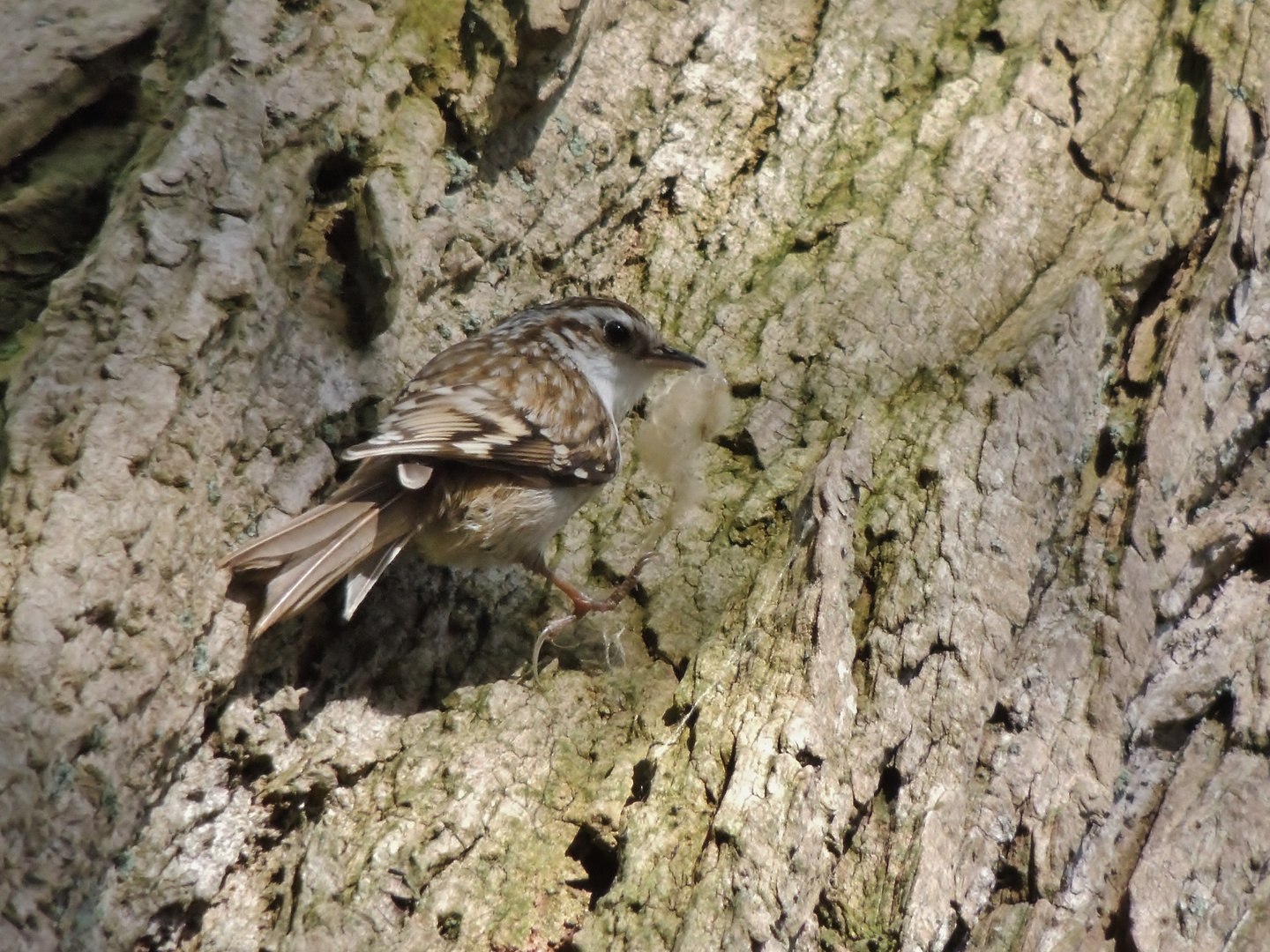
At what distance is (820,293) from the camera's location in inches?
122

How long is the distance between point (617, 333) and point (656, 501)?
52 centimetres

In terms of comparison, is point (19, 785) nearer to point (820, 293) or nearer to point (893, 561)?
point (893, 561)

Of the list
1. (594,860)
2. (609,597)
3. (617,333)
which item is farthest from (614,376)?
(594,860)

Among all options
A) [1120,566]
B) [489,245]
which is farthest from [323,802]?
[1120,566]

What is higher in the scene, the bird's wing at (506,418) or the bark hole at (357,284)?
the bark hole at (357,284)

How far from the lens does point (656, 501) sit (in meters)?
2.90

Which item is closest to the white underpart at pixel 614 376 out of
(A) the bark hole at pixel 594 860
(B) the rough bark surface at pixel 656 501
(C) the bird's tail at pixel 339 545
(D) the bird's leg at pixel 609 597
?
(B) the rough bark surface at pixel 656 501

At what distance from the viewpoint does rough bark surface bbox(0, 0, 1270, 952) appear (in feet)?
6.83

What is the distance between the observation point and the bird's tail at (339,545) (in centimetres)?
229

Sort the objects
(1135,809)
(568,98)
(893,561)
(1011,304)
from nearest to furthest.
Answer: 1. (1135,809)
2. (893,561)
3. (1011,304)
4. (568,98)

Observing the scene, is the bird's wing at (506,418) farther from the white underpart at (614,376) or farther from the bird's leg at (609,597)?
the bird's leg at (609,597)

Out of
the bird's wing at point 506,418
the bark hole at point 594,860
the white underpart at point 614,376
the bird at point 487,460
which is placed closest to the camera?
the bark hole at point 594,860

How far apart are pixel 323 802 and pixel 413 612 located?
53cm

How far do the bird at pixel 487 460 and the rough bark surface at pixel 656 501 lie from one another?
10 centimetres
